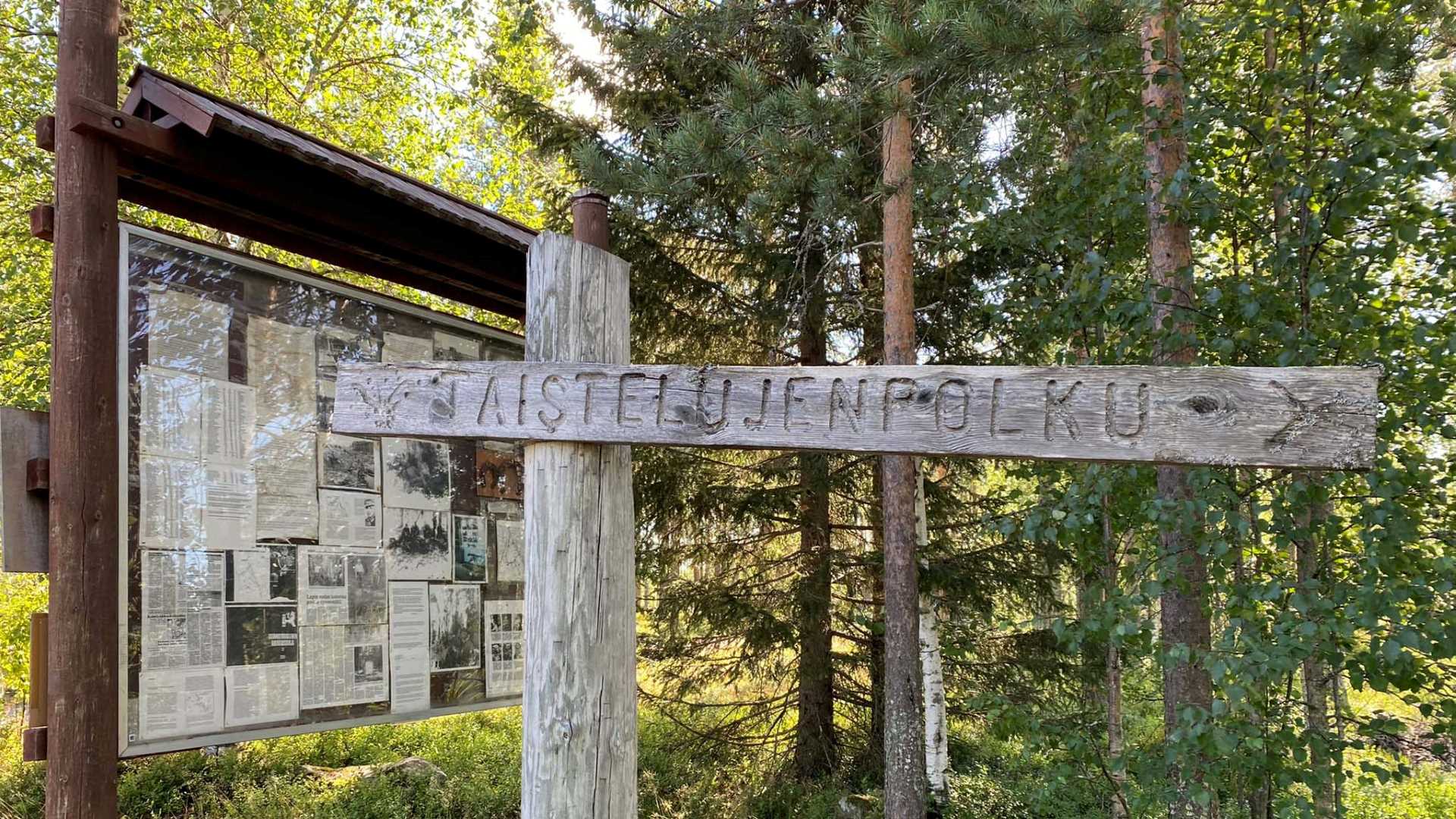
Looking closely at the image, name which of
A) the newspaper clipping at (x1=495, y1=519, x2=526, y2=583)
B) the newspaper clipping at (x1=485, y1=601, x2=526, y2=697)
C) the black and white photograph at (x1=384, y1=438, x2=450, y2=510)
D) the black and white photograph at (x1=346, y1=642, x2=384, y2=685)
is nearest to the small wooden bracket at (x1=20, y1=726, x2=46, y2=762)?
the black and white photograph at (x1=346, y1=642, x2=384, y2=685)

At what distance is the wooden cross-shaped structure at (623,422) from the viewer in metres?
2.10

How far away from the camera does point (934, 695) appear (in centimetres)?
704

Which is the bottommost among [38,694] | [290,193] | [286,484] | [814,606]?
[814,606]

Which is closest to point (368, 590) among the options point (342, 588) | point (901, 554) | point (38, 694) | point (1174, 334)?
point (342, 588)

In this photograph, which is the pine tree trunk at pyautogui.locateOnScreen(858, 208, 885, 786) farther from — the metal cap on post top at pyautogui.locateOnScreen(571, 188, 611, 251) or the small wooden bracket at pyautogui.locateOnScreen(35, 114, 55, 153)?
the small wooden bracket at pyautogui.locateOnScreen(35, 114, 55, 153)

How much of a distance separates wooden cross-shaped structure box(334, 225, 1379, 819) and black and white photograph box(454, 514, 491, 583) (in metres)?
1.92

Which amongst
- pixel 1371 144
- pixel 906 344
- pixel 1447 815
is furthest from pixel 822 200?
pixel 1447 815

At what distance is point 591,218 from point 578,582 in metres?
1.19

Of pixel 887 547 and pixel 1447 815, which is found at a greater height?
pixel 887 547

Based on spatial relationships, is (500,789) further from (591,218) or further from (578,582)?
→ (591,218)

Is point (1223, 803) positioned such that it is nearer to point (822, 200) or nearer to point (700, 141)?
point (822, 200)

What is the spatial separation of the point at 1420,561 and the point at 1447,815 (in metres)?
6.09

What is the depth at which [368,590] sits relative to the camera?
4074 mm

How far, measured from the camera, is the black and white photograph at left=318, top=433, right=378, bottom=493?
400 cm
